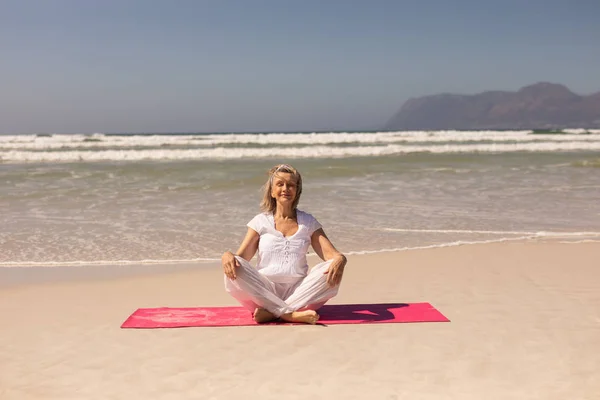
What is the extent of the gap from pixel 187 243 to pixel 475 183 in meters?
8.03

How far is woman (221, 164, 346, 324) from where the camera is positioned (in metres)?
4.36

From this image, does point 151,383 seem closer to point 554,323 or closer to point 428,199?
point 554,323

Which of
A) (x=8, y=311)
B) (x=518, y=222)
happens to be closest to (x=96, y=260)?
(x=8, y=311)

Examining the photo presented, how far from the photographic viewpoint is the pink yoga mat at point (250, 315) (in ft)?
14.3

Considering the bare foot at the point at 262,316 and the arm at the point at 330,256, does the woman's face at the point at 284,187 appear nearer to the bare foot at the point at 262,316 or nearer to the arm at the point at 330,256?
the arm at the point at 330,256

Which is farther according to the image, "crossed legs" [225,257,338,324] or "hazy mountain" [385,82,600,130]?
"hazy mountain" [385,82,600,130]

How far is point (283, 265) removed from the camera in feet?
15.1

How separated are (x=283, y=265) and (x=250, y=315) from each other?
0.42 metres

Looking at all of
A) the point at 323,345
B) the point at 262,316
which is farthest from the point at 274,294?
the point at 323,345

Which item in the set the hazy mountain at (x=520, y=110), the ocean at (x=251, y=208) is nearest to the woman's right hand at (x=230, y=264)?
the ocean at (x=251, y=208)

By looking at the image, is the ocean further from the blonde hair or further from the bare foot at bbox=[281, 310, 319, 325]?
the bare foot at bbox=[281, 310, 319, 325]

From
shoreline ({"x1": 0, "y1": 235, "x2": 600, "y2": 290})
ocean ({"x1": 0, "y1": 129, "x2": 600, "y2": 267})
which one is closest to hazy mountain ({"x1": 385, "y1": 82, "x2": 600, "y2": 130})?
ocean ({"x1": 0, "y1": 129, "x2": 600, "y2": 267})

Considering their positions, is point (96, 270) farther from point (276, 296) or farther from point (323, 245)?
point (323, 245)

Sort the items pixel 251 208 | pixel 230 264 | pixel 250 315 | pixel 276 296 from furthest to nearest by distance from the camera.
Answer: pixel 251 208 → pixel 250 315 → pixel 276 296 → pixel 230 264
